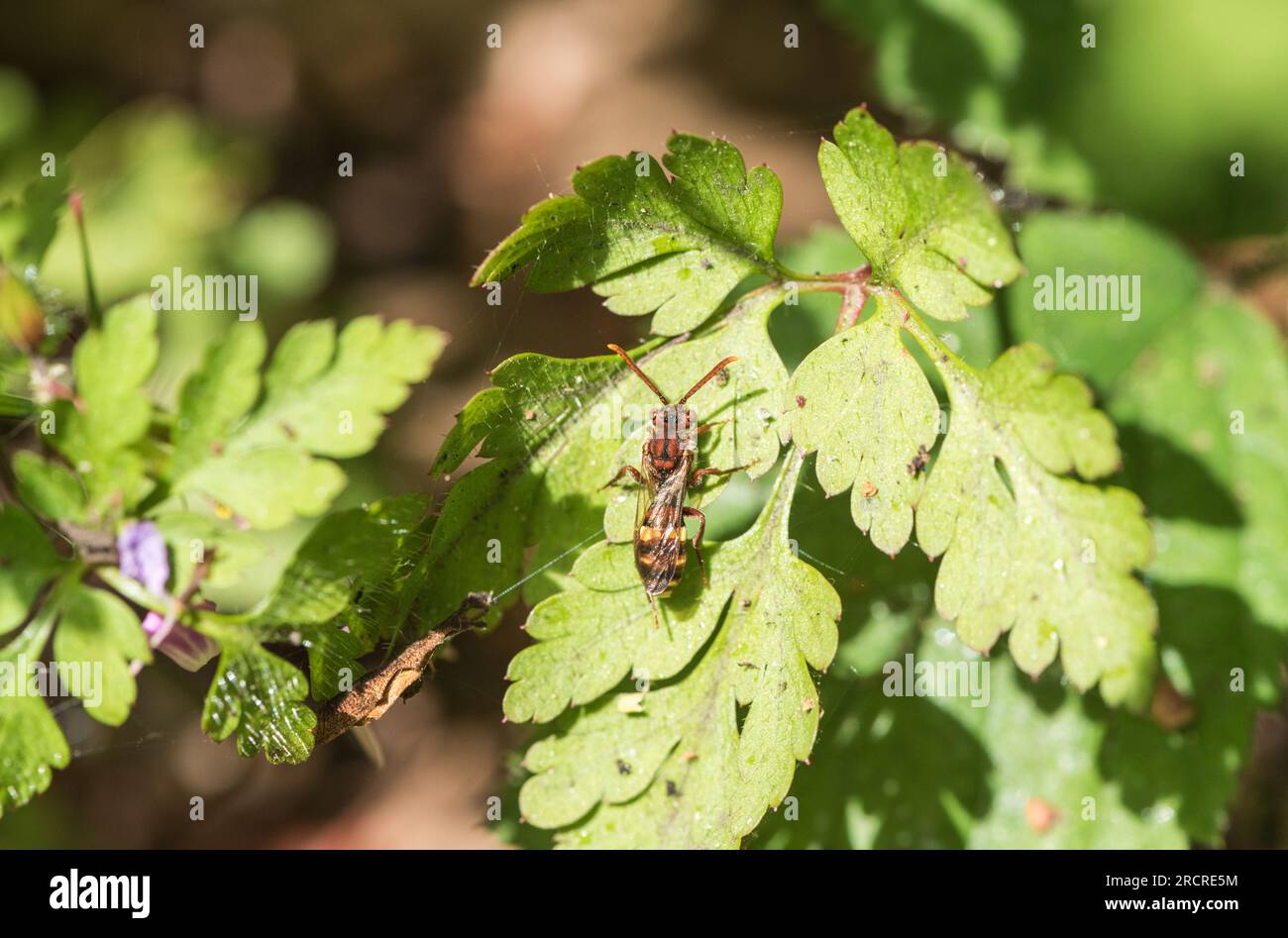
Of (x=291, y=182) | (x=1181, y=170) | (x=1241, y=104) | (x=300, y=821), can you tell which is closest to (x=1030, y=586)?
(x=1181, y=170)

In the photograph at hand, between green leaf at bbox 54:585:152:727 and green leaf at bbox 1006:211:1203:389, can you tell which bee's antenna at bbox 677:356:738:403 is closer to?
green leaf at bbox 54:585:152:727
